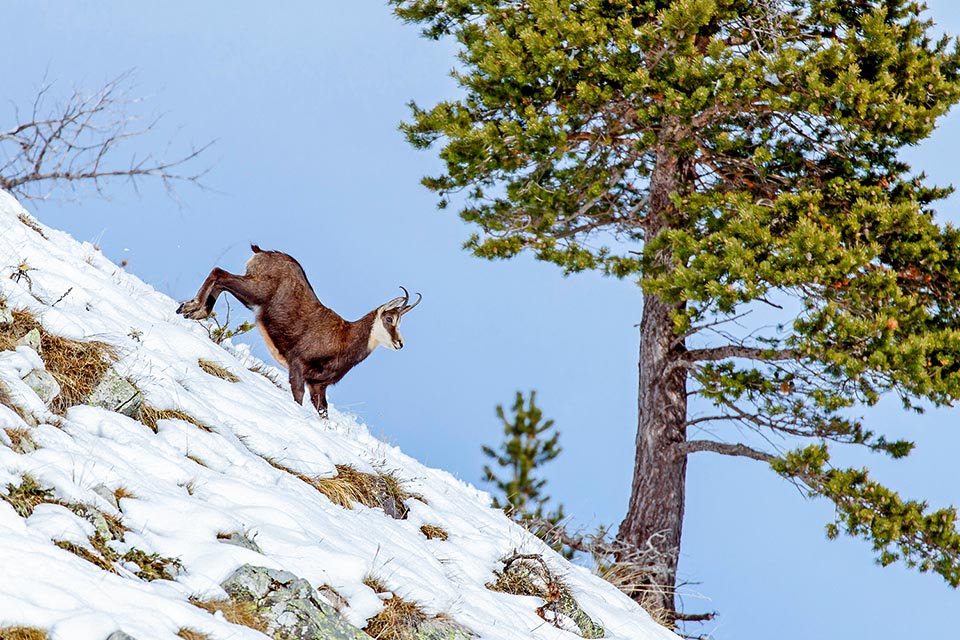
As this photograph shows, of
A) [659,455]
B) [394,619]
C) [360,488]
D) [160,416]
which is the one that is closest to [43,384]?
[160,416]

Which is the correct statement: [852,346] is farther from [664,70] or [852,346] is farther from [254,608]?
[254,608]

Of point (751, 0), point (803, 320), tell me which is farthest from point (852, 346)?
point (751, 0)

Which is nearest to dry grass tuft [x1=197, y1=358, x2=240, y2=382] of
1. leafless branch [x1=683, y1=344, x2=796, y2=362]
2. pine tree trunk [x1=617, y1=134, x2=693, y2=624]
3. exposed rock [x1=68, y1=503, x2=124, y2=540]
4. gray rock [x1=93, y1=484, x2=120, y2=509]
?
gray rock [x1=93, y1=484, x2=120, y2=509]

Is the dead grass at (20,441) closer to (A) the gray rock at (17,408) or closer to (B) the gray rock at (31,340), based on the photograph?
(A) the gray rock at (17,408)

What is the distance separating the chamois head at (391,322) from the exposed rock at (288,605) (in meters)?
6.09

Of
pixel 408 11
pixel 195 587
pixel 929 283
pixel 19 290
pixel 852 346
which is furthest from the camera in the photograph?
pixel 408 11

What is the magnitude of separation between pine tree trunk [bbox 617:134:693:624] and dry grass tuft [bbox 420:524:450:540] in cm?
545

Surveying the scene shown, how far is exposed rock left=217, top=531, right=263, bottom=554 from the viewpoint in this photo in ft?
18.7

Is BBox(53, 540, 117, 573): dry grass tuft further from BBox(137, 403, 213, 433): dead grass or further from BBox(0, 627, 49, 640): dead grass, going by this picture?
BBox(137, 403, 213, 433): dead grass

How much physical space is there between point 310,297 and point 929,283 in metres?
7.45

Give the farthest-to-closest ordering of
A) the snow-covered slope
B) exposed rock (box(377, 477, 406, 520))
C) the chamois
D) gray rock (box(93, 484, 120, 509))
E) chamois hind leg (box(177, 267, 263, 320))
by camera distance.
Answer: the chamois < chamois hind leg (box(177, 267, 263, 320)) < exposed rock (box(377, 477, 406, 520)) < gray rock (box(93, 484, 120, 509)) < the snow-covered slope

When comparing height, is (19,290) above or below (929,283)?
below

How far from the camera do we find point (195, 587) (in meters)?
Answer: 5.23

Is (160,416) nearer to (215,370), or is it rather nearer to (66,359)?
(66,359)
